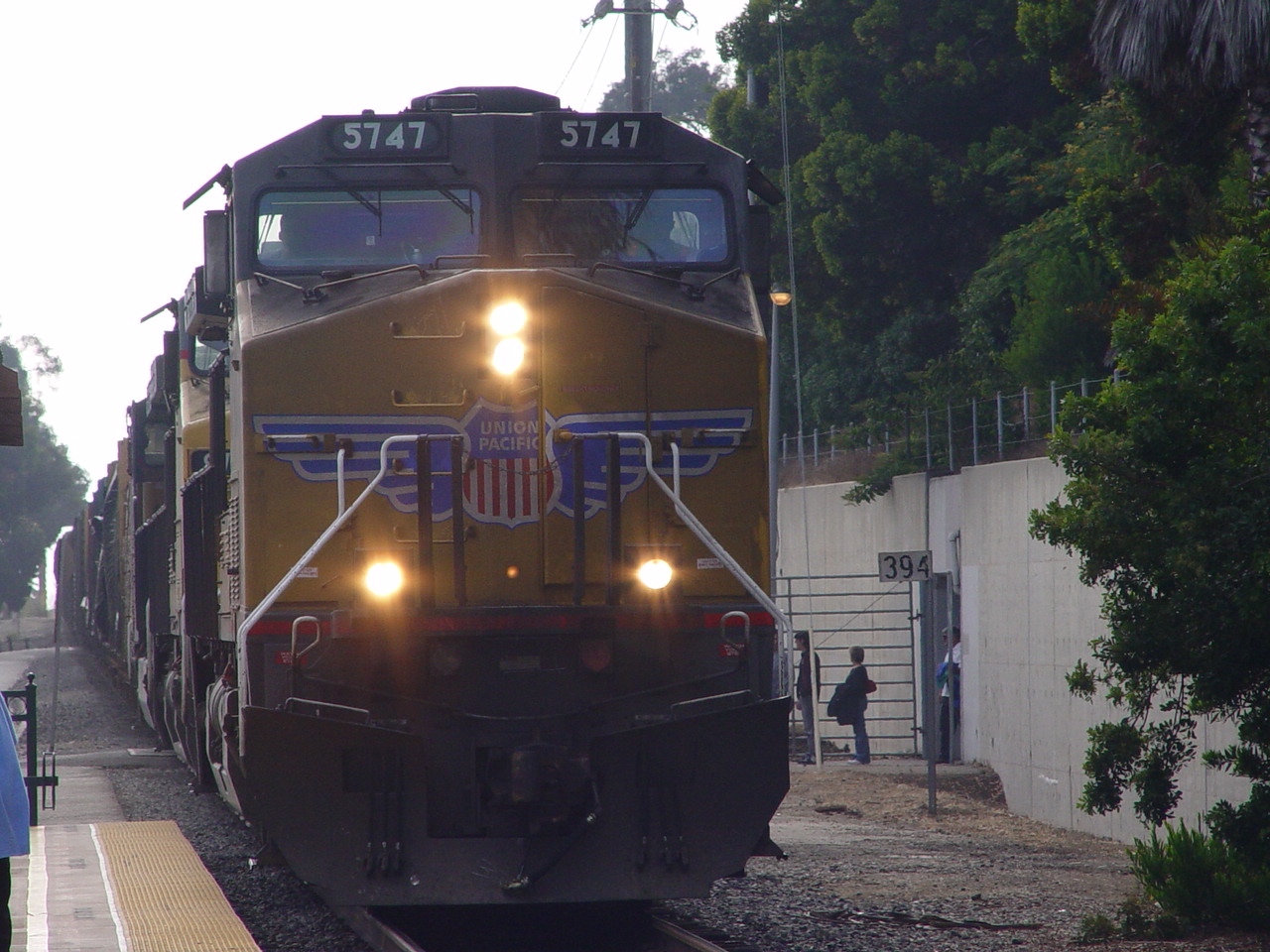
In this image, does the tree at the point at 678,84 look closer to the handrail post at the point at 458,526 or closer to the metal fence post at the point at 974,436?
the metal fence post at the point at 974,436

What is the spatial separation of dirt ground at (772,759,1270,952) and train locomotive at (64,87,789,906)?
2151 mm

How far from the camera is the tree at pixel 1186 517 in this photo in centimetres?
809

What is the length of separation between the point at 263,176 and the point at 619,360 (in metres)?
2.11

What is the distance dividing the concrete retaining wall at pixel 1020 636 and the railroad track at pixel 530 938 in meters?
4.95

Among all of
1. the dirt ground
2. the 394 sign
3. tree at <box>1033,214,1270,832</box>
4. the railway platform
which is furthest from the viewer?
the 394 sign

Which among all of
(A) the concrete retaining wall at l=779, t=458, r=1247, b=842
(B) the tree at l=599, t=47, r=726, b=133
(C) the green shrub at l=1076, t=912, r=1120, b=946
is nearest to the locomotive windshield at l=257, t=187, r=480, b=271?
(C) the green shrub at l=1076, t=912, r=1120, b=946

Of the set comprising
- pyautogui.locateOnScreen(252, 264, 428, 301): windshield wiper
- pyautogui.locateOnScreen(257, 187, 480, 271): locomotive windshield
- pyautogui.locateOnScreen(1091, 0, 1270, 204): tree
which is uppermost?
pyautogui.locateOnScreen(1091, 0, 1270, 204): tree

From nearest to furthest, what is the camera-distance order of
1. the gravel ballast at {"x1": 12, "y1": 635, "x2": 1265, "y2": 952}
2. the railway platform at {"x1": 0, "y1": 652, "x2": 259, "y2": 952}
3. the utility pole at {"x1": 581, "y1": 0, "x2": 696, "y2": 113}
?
the railway platform at {"x1": 0, "y1": 652, "x2": 259, "y2": 952}, the gravel ballast at {"x1": 12, "y1": 635, "x2": 1265, "y2": 952}, the utility pole at {"x1": 581, "y1": 0, "x2": 696, "y2": 113}

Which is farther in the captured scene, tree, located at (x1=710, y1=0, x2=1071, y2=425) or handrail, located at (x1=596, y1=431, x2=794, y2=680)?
tree, located at (x1=710, y1=0, x2=1071, y2=425)

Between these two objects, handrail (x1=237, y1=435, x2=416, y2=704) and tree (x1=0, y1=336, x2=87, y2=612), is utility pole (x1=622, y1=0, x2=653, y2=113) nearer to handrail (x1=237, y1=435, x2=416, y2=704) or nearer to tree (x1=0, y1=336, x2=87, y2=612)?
handrail (x1=237, y1=435, x2=416, y2=704)

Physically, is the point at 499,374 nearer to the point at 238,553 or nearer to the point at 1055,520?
the point at 238,553

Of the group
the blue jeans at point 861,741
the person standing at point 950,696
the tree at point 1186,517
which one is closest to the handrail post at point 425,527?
the tree at point 1186,517

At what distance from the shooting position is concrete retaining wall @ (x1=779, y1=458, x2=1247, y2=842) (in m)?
13.5

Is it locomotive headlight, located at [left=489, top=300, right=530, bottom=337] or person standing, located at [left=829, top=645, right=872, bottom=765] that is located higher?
locomotive headlight, located at [left=489, top=300, right=530, bottom=337]
